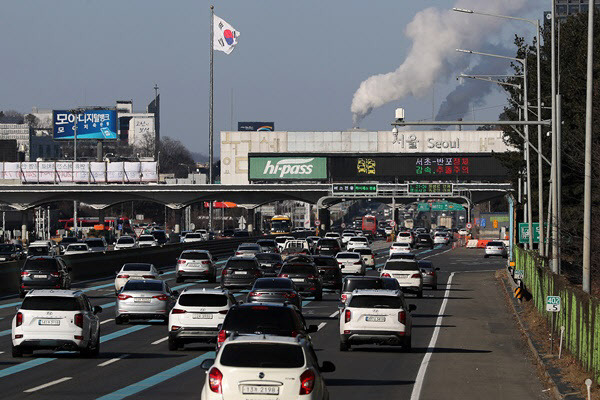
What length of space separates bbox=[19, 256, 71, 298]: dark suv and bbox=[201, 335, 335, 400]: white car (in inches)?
1378

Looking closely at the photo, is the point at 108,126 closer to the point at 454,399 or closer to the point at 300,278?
the point at 300,278

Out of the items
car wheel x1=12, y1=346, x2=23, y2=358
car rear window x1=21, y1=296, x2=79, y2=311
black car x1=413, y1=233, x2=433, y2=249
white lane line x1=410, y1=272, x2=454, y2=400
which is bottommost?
black car x1=413, y1=233, x2=433, y2=249

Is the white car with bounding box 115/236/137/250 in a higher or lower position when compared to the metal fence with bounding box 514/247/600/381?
lower

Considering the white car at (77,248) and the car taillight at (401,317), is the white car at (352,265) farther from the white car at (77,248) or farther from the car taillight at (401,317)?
the car taillight at (401,317)

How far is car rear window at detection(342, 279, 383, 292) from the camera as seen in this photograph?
3912 centimetres

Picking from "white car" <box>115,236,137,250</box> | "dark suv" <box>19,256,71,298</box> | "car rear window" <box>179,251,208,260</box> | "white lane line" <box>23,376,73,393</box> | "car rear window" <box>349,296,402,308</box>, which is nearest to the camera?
"white lane line" <box>23,376,73,393</box>

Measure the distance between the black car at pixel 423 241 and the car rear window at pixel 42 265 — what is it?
6791cm

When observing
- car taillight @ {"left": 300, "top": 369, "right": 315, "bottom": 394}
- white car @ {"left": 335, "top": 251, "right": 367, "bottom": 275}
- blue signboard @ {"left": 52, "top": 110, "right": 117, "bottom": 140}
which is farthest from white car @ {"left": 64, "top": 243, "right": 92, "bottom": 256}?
blue signboard @ {"left": 52, "top": 110, "right": 117, "bottom": 140}

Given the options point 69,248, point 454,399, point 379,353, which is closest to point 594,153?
point 379,353

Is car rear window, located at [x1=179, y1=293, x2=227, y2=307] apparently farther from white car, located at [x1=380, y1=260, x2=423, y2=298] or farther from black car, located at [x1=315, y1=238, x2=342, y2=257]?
black car, located at [x1=315, y1=238, x2=342, y2=257]

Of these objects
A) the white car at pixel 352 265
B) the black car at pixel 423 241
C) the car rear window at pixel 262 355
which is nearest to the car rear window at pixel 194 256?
the white car at pixel 352 265

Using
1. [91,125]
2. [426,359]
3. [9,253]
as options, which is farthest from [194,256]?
[91,125]

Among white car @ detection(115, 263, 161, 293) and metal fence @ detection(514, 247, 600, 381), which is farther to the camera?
white car @ detection(115, 263, 161, 293)

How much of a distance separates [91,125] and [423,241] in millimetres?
58379
